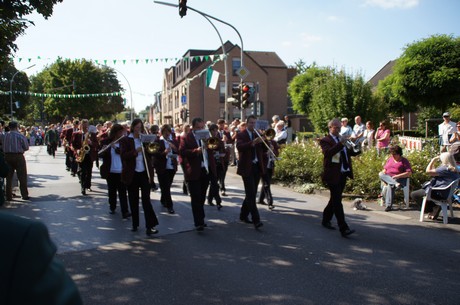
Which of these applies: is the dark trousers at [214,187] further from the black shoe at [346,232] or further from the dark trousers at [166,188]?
the black shoe at [346,232]

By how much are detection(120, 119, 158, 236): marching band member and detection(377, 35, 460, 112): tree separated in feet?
82.7

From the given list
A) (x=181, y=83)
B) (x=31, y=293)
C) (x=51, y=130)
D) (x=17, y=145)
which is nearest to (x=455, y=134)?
(x=17, y=145)

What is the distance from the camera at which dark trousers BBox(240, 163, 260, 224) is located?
24.8 feet

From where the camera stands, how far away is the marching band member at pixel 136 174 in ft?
23.9

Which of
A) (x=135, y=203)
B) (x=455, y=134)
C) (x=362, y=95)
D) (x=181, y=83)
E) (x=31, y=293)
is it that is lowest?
(x=135, y=203)

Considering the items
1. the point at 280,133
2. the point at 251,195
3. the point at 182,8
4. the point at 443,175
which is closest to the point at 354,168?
the point at 280,133

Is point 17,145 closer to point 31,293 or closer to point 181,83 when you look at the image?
point 31,293

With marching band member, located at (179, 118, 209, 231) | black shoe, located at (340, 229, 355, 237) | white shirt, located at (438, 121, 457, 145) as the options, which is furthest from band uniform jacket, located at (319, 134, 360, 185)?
white shirt, located at (438, 121, 457, 145)

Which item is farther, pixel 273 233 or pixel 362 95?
pixel 362 95

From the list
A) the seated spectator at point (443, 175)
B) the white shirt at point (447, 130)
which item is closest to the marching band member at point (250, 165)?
the seated spectator at point (443, 175)

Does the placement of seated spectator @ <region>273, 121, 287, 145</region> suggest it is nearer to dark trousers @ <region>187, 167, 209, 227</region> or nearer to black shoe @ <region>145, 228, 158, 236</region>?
dark trousers @ <region>187, 167, 209, 227</region>

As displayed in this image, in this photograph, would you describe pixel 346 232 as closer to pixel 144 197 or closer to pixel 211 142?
pixel 211 142

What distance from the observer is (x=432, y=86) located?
28.3 m

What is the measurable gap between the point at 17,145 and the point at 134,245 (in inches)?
222
